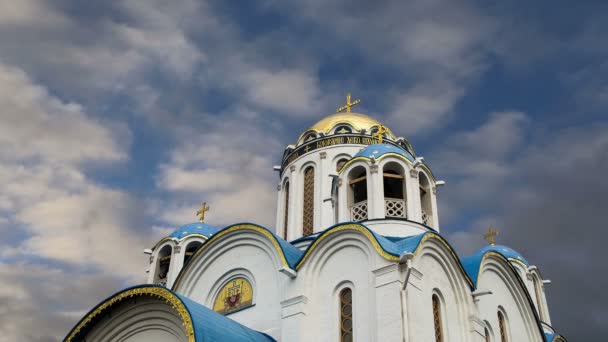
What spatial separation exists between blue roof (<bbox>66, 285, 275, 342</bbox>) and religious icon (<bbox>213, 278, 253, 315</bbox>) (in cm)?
124

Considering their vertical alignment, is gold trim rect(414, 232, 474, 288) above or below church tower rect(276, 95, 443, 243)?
below

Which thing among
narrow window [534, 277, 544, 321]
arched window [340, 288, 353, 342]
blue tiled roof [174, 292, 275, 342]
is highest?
narrow window [534, 277, 544, 321]

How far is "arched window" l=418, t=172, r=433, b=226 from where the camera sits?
45.8ft

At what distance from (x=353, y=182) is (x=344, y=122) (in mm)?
3277

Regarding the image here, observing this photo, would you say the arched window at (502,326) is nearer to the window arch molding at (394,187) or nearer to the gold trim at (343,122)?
the window arch molding at (394,187)

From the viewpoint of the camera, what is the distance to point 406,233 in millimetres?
12664

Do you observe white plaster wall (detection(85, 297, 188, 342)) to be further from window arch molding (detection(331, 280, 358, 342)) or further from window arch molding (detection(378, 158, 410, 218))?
window arch molding (detection(378, 158, 410, 218))

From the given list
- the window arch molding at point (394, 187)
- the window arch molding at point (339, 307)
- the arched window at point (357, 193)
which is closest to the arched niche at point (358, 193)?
the arched window at point (357, 193)

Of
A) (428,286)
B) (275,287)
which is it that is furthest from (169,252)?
(428,286)

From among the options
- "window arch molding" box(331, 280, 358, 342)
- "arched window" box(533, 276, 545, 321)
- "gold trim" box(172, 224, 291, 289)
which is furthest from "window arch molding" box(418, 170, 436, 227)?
"arched window" box(533, 276, 545, 321)

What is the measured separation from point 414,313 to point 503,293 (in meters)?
4.02

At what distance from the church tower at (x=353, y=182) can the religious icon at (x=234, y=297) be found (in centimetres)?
243

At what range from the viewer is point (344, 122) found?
16484 mm

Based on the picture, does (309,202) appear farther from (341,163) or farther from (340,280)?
(340,280)
